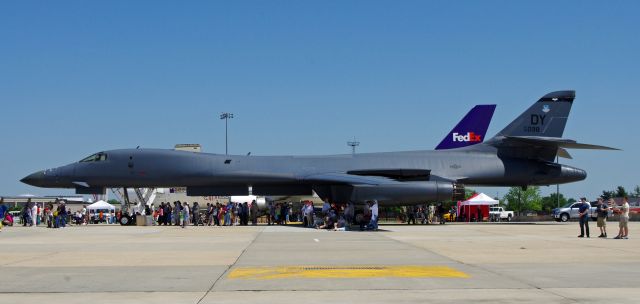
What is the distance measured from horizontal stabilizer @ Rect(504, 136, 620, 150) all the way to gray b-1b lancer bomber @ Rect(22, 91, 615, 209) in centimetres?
5

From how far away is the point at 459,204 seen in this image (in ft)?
169

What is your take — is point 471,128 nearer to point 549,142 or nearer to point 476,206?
point 549,142

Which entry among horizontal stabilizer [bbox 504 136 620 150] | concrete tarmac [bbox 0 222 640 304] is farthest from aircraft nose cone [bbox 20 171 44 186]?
horizontal stabilizer [bbox 504 136 620 150]

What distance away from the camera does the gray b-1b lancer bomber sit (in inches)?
1157

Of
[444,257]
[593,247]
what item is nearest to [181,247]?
[444,257]

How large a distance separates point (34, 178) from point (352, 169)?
13046 mm

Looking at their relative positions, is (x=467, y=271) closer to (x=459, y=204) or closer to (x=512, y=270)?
(x=512, y=270)

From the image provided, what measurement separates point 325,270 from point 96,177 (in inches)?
831

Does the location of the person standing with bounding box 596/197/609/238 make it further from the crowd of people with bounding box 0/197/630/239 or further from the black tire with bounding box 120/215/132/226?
the black tire with bounding box 120/215/132/226

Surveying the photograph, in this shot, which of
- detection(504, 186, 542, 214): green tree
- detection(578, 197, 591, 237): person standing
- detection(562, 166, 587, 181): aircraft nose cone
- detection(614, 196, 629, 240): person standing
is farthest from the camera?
detection(504, 186, 542, 214): green tree

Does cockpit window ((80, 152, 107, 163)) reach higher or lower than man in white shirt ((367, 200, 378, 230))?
higher

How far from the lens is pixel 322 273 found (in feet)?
32.7

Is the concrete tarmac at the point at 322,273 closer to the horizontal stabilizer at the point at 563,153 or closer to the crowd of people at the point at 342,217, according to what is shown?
the crowd of people at the point at 342,217

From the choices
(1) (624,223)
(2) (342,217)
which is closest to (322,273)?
(1) (624,223)
